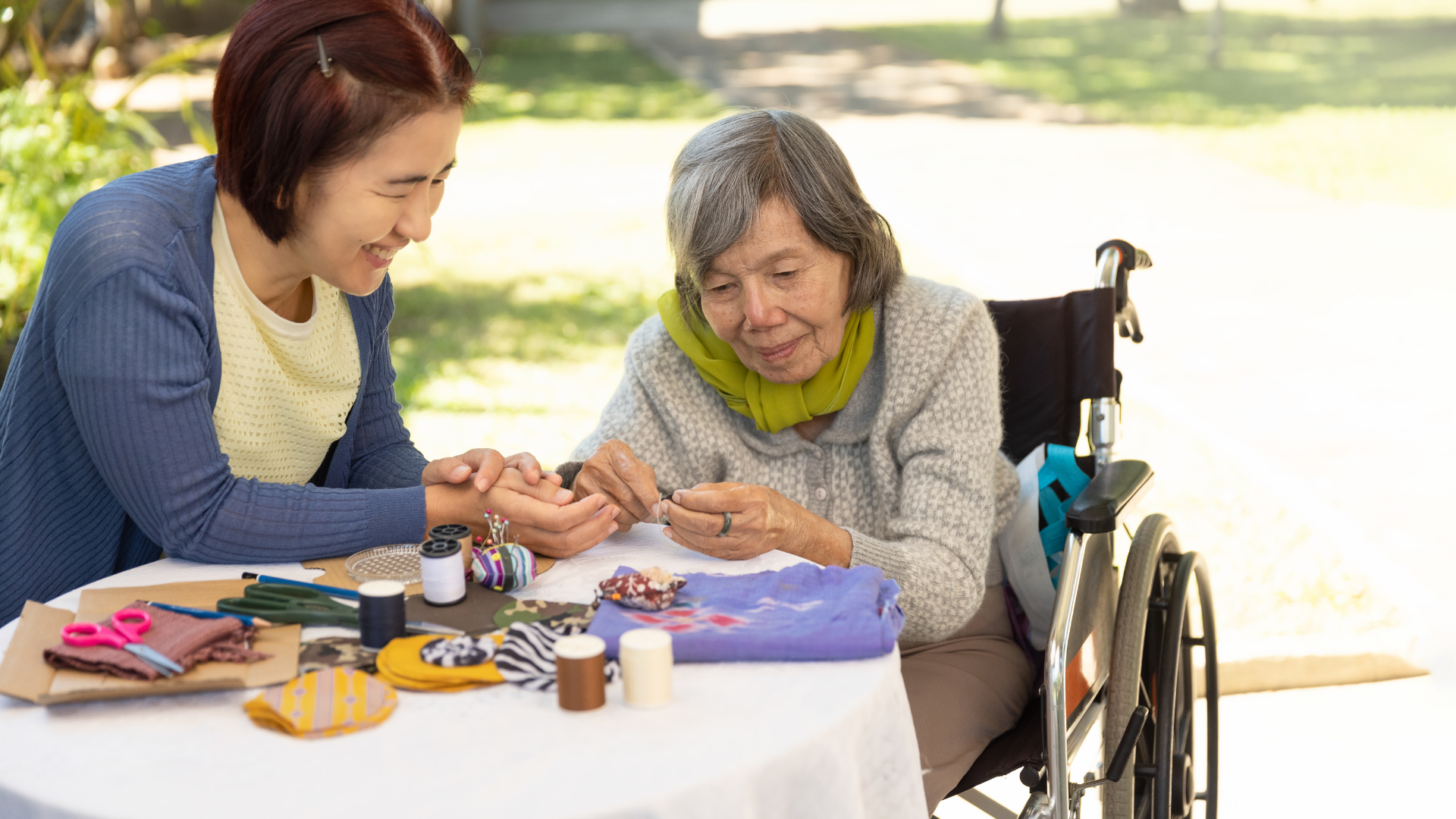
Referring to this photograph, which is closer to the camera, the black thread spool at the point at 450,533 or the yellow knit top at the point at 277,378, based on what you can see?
the black thread spool at the point at 450,533

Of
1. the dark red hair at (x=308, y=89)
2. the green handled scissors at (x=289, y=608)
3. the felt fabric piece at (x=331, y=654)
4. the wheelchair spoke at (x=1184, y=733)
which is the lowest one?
the wheelchair spoke at (x=1184, y=733)

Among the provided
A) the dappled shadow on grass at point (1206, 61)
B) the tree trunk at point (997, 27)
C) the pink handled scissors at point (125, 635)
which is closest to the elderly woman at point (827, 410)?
the pink handled scissors at point (125, 635)

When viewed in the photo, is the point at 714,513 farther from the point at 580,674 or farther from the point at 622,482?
the point at 580,674

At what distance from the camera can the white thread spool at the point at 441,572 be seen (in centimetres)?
159

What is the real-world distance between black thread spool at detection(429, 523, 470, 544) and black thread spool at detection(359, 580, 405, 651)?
159mm

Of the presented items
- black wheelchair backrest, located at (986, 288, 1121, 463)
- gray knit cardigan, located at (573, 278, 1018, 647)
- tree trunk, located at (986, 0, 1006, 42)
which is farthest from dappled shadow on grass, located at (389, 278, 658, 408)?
tree trunk, located at (986, 0, 1006, 42)

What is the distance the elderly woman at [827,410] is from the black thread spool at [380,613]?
46 centimetres

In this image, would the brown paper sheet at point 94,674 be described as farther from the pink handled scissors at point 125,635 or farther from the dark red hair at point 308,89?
the dark red hair at point 308,89

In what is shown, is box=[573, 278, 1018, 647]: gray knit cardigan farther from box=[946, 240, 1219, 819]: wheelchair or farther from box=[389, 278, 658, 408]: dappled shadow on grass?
box=[389, 278, 658, 408]: dappled shadow on grass

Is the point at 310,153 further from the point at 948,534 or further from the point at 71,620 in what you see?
the point at 948,534

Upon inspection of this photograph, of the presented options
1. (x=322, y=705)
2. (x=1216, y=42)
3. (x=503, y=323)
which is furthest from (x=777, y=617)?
(x=1216, y=42)

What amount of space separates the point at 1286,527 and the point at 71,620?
12.2 ft

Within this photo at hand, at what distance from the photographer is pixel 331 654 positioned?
1475 mm

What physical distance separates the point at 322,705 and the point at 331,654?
0.17 m
